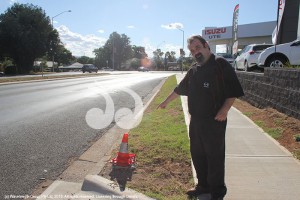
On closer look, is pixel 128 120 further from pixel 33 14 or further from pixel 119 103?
pixel 33 14

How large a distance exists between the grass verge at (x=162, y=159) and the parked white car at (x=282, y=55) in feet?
17.9

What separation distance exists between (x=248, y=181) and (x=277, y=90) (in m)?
5.49

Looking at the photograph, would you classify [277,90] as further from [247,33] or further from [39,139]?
[247,33]

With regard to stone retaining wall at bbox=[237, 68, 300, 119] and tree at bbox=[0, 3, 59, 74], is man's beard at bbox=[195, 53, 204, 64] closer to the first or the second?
stone retaining wall at bbox=[237, 68, 300, 119]

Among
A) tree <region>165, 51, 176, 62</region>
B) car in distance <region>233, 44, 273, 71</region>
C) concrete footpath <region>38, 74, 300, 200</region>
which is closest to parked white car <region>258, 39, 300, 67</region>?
car in distance <region>233, 44, 273, 71</region>

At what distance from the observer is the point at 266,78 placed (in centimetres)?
1113

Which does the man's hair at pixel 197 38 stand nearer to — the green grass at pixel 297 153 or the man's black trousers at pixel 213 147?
the man's black trousers at pixel 213 147

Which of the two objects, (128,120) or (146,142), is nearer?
(146,142)

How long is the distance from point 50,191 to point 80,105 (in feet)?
30.2

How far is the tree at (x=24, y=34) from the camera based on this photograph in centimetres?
5481

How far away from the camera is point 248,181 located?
16.5ft

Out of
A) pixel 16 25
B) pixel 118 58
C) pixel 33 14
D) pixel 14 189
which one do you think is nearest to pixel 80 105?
pixel 14 189

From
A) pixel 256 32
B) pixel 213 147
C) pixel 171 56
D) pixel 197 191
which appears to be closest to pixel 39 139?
pixel 197 191

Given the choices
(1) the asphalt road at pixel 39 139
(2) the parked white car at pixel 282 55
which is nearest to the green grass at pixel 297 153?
(1) the asphalt road at pixel 39 139
